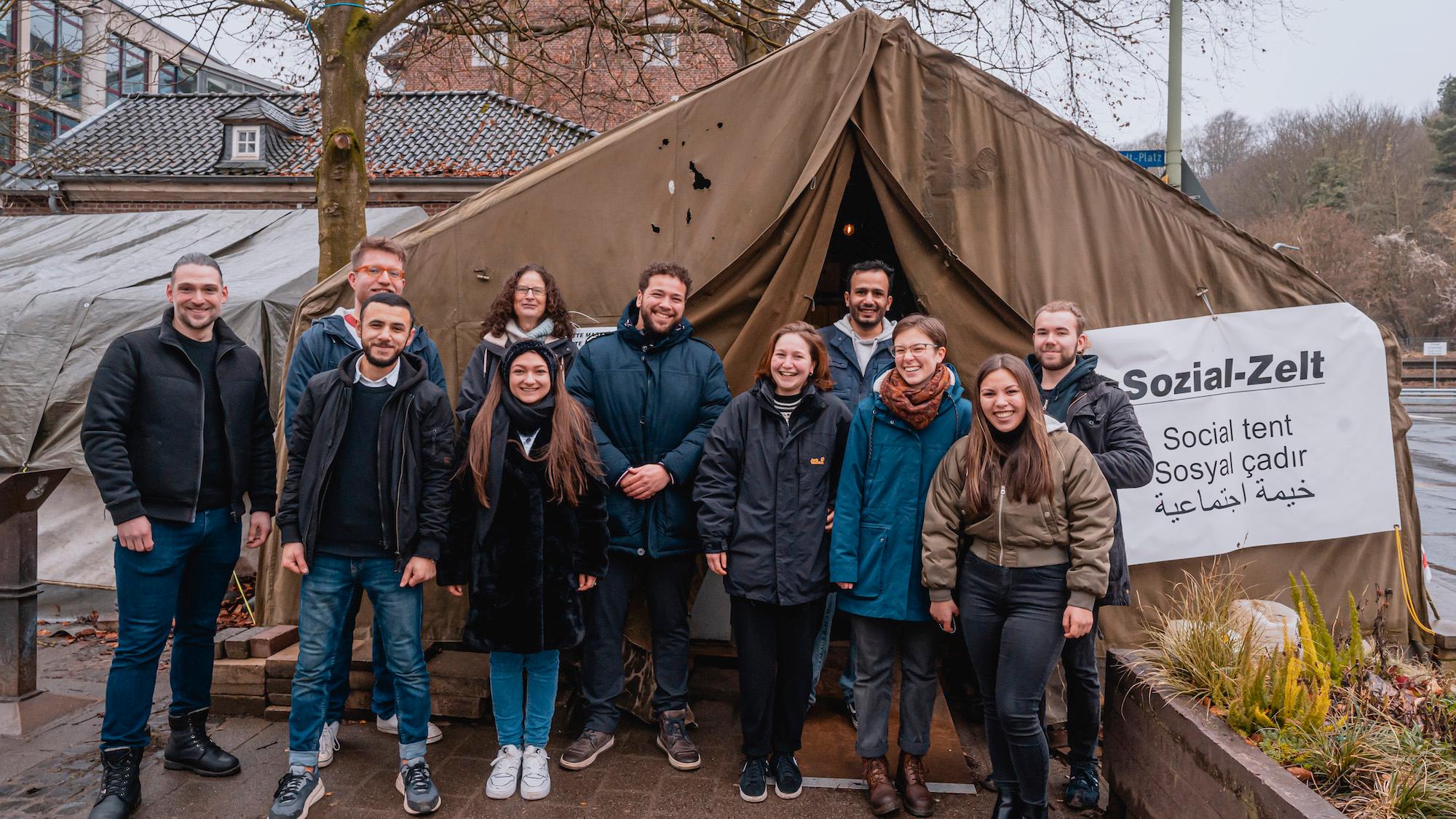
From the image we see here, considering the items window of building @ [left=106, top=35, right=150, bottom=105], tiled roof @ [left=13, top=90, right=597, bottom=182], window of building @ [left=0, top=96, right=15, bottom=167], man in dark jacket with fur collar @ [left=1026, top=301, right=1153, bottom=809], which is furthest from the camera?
tiled roof @ [left=13, top=90, right=597, bottom=182]

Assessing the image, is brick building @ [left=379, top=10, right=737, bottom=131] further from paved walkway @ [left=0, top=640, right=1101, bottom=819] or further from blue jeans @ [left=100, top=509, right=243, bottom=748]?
paved walkway @ [left=0, top=640, right=1101, bottom=819]

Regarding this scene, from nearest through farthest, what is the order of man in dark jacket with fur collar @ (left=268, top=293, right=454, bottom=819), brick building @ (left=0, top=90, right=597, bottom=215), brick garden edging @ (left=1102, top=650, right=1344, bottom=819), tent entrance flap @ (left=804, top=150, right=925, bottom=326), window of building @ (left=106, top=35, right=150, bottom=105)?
1. brick garden edging @ (left=1102, top=650, right=1344, bottom=819)
2. man in dark jacket with fur collar @ (left=268, top=293, right=454, bottom=819)
3. tent entrance flap @ (left=804, top=150, right=925, bottom=326)
4. window of building @ (left=106, top=35, right=150, bottom=105)
5. brick building @ (left=0, top=90, right=597, bottom=215)

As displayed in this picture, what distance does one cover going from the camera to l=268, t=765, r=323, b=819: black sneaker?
2971 millimetres

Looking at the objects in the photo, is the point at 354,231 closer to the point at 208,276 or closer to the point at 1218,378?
the point at 208,276

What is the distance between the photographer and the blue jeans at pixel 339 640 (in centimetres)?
305

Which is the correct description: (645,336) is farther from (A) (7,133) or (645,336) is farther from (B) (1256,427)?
(A) (7,133)

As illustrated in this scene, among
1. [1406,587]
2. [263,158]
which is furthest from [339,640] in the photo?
[263,158]

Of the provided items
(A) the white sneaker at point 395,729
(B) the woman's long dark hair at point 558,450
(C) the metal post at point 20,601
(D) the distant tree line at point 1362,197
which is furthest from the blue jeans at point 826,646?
(D) the distant tree line at point 1362,197

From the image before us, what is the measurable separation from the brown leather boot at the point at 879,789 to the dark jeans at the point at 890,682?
0.22ft

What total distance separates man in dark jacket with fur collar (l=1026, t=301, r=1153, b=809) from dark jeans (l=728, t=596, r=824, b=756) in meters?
1.00

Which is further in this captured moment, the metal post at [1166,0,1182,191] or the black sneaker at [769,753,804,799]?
the metal post at [1166,0,1182,191]

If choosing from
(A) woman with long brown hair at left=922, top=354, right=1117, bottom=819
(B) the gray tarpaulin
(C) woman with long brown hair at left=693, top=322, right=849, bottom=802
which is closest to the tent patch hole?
(C) woman with long brown hair at left=693, top=322, right=849, bottom=802

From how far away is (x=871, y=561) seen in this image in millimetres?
3119

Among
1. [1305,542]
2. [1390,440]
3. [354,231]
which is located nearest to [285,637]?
[354,231]
